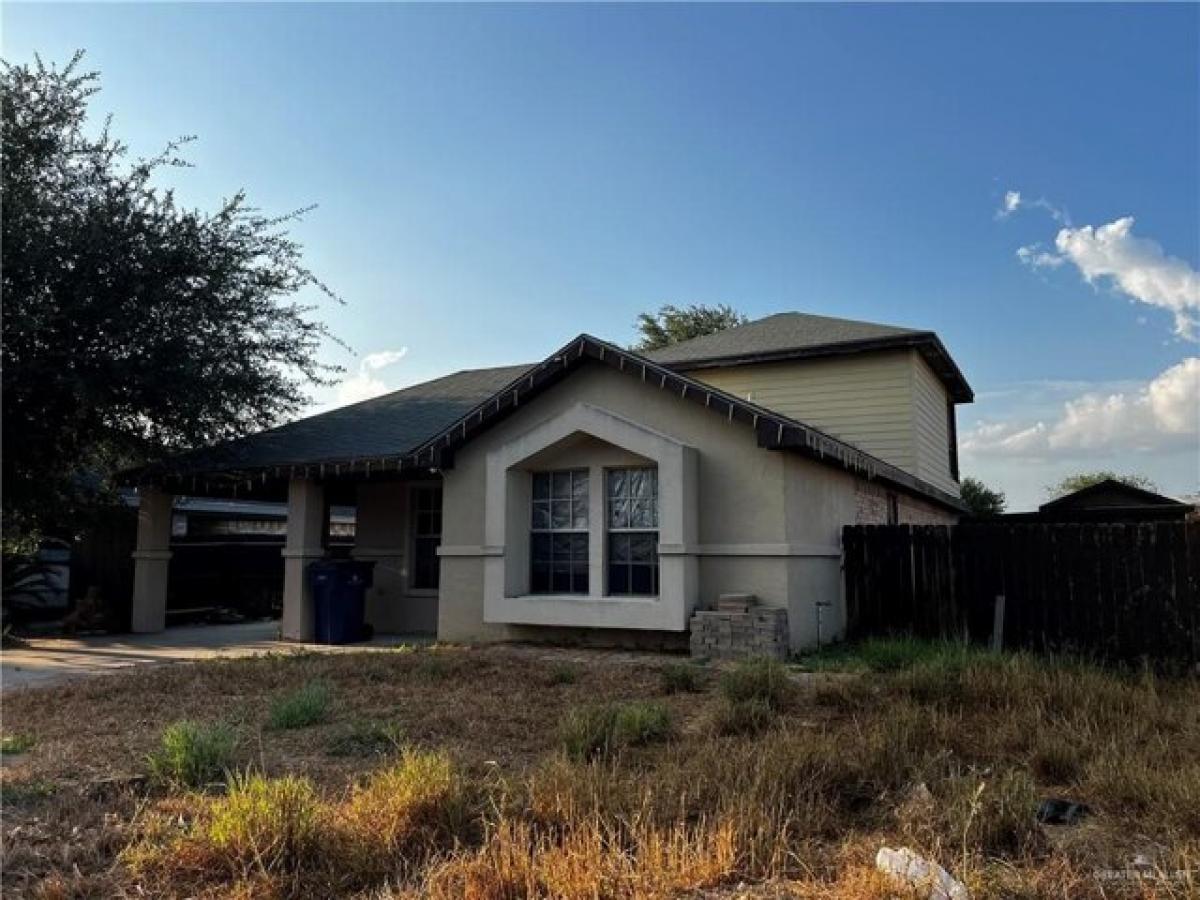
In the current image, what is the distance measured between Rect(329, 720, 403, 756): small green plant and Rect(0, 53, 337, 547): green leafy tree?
8.95 m

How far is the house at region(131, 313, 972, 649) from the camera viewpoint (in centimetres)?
1070

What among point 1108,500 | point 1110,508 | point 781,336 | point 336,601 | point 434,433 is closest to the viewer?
point 336,601

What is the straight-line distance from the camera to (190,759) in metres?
5.20

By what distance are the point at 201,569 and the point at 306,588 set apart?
6.33 metres

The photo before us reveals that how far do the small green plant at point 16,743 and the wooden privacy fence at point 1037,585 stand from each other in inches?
384

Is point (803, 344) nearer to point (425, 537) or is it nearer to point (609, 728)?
point (425, 537)

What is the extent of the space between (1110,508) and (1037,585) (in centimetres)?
1422

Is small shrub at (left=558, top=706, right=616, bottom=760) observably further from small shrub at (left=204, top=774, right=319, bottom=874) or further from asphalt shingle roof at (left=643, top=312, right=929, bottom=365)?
asphalt shingle roof at (left=643, top=312, right=929, bottom=365)

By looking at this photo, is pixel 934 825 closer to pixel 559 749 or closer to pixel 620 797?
pixel 620 797

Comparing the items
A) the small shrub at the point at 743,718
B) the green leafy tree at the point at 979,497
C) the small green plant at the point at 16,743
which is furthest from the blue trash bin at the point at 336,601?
the green leafy tree at the point at 979,497

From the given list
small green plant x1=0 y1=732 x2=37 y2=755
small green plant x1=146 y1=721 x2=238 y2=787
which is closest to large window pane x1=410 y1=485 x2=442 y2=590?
small green plant x1=0 y1=732 x2=37 y2=755

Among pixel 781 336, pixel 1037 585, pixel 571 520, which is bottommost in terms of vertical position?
pixel 1037 585

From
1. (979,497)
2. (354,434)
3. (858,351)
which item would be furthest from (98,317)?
(979,497)

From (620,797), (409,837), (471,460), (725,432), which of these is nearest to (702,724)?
(620,797)
